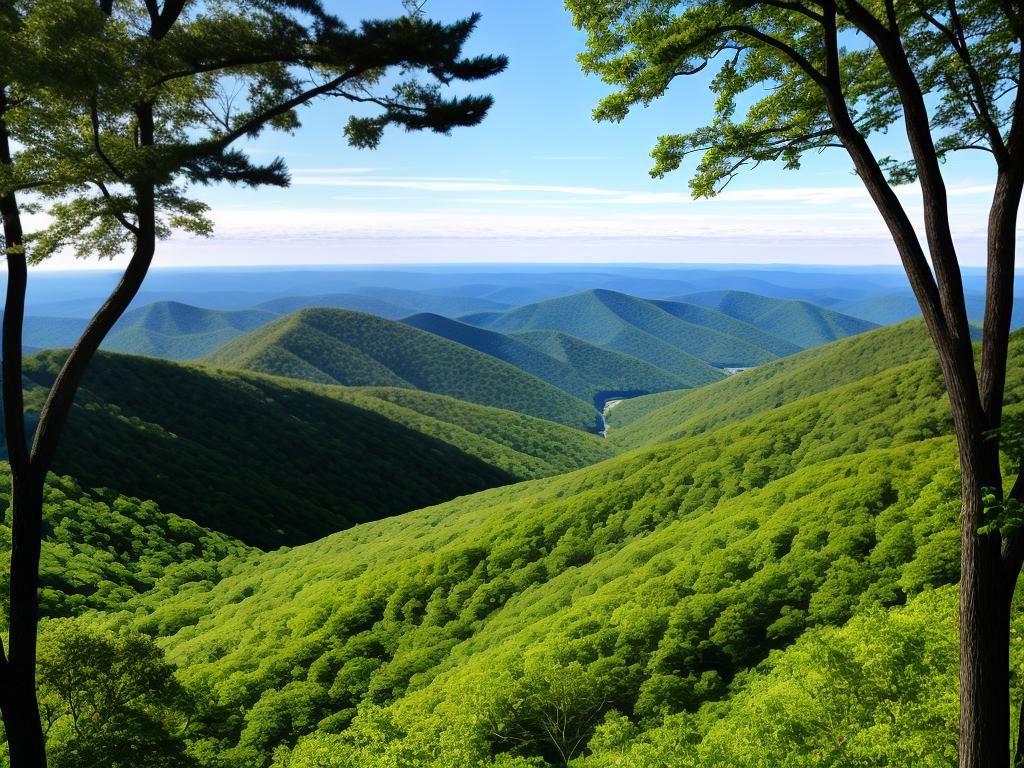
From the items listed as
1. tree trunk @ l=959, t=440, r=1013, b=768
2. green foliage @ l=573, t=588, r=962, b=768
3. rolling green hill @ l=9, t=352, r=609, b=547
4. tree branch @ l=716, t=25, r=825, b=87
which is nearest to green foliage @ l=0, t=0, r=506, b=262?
tree branch @ l=716, t=25, r=825, b=87

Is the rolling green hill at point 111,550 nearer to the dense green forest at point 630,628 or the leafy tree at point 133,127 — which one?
the dense green forest at point 630,628

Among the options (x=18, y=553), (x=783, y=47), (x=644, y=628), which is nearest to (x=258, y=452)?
(x=644, y=628)

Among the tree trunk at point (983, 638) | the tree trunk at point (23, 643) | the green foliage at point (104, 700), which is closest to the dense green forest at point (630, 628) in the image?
the green foliage at point (104, 700)

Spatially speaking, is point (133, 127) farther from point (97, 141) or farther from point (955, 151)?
point (955, 151)

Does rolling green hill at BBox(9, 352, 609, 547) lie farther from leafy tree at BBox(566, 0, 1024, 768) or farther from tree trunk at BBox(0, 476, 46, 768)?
leafy tree at BBox(566, 0, 1024, 768)

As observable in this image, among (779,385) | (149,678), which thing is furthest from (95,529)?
(779,385)

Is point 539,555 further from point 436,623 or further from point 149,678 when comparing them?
point 149,678

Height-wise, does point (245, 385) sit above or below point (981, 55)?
below
